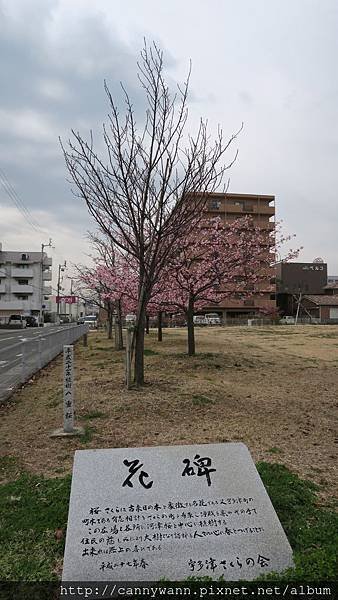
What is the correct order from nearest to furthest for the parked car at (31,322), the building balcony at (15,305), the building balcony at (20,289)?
the parked car at (31,322) < the building balcony at (15,305) < the building balcony at (20,289)

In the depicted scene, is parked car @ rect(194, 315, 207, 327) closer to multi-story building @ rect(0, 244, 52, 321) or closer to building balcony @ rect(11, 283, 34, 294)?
multi-story building @ rect(0, 244, 52, 321)

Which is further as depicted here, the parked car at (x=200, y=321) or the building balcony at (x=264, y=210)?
the building balcony at (x=264, y=210)

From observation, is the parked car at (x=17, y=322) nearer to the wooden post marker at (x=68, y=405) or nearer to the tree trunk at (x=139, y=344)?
the tree trunk at (x=139, y=344)

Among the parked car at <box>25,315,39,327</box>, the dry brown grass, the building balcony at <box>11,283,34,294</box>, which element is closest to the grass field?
the dry brown grass

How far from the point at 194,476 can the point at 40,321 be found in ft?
208

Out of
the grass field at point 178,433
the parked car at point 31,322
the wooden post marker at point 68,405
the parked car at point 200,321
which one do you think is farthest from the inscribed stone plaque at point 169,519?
the parked car at point 31,322

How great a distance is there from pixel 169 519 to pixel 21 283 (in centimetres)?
7165

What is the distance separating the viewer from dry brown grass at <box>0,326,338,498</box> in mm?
5188

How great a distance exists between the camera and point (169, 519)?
113 inches

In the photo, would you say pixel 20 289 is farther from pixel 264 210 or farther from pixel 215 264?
pixel 215 264

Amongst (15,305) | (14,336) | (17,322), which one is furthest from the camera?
Answer: (15,305)

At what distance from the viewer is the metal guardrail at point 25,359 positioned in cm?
1019

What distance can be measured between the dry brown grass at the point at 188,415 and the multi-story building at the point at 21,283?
6096 centimetres

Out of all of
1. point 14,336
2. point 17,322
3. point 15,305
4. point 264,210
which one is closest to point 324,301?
point 264,210
